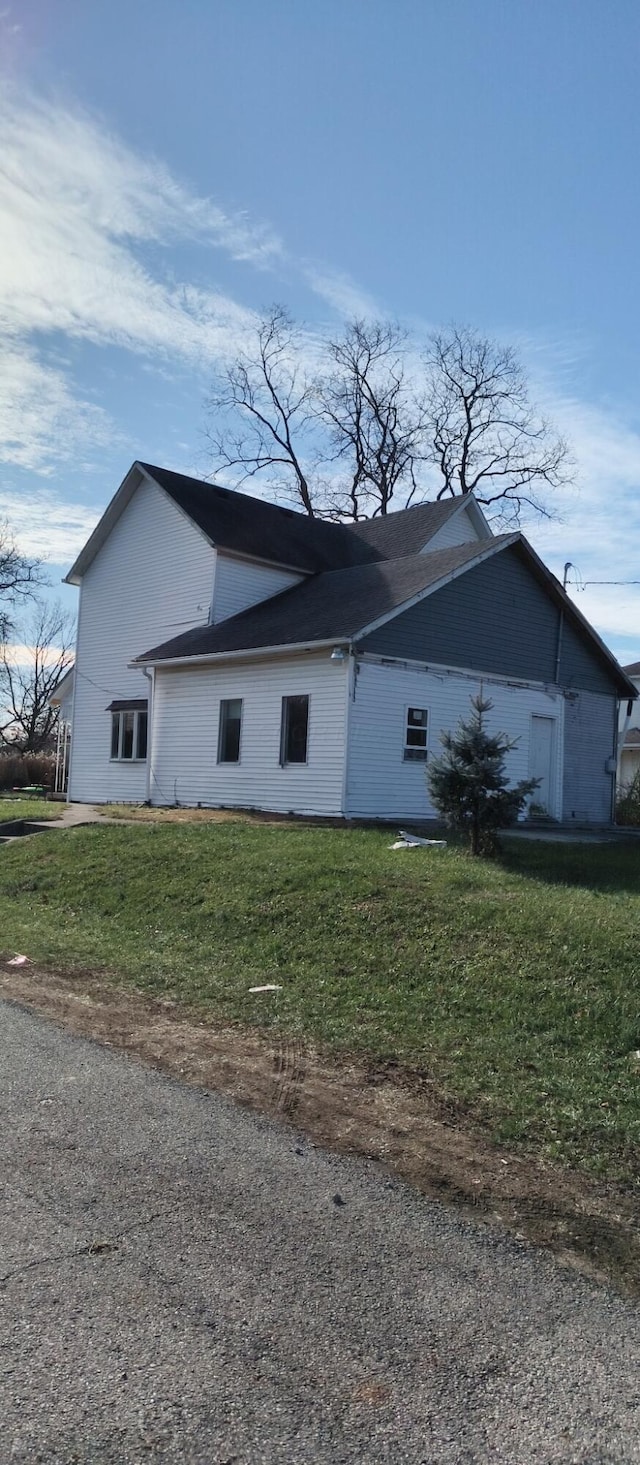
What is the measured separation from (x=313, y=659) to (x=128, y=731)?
755 centimetres

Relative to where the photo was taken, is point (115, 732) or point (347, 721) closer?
point (347, 721)

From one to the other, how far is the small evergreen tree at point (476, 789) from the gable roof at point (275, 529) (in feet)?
36.3

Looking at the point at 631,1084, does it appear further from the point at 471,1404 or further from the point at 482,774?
the point at 482,774

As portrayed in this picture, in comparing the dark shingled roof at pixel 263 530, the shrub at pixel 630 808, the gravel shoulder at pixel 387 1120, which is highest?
the dark shingled roof at pixel 263 530

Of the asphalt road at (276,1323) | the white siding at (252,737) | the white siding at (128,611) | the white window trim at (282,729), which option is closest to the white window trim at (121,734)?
the white siding at (128,611)

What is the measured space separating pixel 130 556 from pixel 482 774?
15376 mm

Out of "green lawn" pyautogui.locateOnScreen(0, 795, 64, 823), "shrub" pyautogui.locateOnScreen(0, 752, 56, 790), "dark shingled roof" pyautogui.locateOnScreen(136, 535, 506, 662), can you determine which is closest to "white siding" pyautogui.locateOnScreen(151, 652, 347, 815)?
"dark shingled roof" pyautogui.locateOnScreen(136, 535, 506, 662)

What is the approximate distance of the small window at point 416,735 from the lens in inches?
739

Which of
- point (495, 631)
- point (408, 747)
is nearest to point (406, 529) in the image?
point (495, 631)

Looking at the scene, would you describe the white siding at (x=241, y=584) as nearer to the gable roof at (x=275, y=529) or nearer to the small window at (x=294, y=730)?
the gable roof at (x=275, y=529)

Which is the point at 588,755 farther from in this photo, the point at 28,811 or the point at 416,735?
the point at 28,811

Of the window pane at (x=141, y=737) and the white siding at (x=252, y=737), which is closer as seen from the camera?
the white siding at (x=252, y=737)

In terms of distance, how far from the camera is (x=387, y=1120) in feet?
17.7

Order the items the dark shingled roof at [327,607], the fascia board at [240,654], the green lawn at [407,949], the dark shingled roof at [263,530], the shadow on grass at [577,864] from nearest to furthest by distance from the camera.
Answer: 1. the green lawn at [407,949]
2. the shadow on grass at [577,864]
3. the fascia board at [240,654]
4. the dark shingled roof at [327,607]
5. the dark shingled roof at [263,530]
